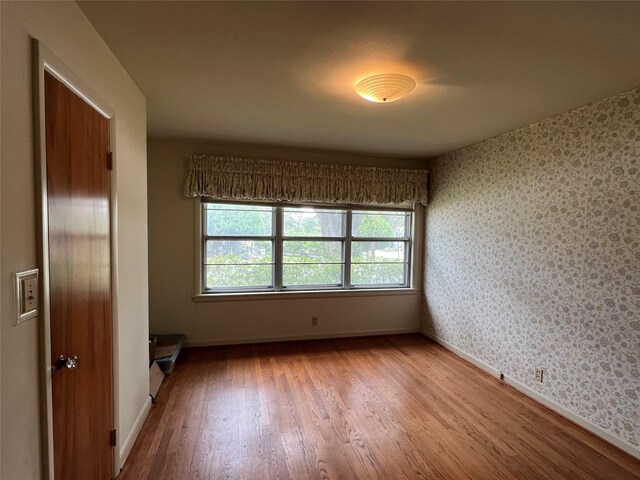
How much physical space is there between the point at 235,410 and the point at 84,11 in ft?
8.48

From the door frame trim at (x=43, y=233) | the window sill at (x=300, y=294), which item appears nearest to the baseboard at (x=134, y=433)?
the door frame trim at (x=43, y=233)

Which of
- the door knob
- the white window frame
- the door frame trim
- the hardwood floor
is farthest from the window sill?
the door frame trim

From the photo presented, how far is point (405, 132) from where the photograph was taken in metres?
3.04

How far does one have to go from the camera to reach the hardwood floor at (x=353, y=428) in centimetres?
185

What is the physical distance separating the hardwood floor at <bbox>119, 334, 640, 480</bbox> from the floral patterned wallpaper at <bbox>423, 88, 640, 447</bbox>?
11.9 inches

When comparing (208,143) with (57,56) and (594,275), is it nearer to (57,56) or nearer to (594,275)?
(57,56)

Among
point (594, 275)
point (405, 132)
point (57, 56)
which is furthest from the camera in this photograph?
point (405, 132)

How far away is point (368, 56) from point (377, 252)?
288cm

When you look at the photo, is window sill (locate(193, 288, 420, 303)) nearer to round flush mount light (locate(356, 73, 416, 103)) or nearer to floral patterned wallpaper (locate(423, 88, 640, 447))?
floral patterned wallpaper (locate(423, 88, 640, 447))

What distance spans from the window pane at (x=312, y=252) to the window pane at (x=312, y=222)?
12cm

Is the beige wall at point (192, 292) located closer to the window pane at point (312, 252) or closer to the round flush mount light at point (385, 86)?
the window pane at point (312, 252)

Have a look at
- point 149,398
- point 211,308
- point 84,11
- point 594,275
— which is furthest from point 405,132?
point 149,398

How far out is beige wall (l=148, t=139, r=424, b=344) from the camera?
137 inches

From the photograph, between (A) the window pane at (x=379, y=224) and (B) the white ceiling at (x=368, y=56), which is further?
(A) the window pane at (x=379, y=224)
